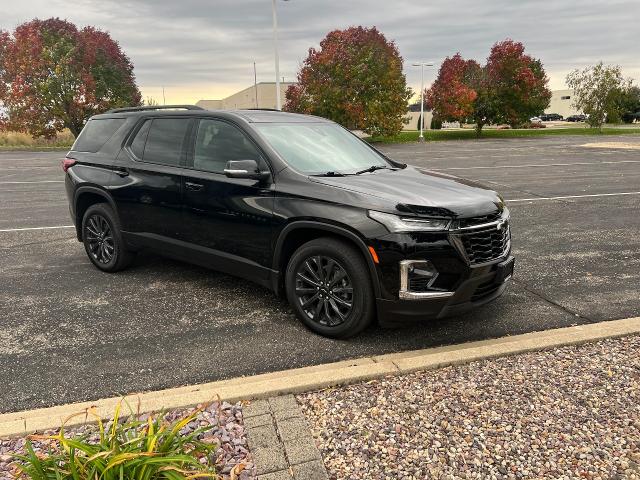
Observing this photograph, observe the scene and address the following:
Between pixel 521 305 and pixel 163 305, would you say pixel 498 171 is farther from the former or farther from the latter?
pixel 163 305

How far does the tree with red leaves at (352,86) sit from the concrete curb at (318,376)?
30584 mm

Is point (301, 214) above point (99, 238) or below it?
above

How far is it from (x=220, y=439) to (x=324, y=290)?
5.29ft

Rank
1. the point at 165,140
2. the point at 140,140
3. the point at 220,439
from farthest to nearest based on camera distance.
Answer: the point at 140,140, the point at 165,140, the point at 220,439

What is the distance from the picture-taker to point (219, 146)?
4.89 metres

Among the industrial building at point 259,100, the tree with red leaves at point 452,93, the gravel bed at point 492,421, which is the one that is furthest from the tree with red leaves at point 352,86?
the gravel bed at point 492,421

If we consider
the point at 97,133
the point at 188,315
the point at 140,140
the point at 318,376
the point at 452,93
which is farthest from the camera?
the point at 452,93

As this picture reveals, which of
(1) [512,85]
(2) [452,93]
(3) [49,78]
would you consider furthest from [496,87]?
(3) [49,78]

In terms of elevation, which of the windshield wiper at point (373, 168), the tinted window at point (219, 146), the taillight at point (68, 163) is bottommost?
the windshield wiper at point (373, 168)

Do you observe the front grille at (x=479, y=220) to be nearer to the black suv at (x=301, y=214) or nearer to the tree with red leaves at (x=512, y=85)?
the black suv at (x=301, y=214)

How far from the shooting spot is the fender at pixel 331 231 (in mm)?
3844

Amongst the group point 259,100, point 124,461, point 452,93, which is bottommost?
point 124,461

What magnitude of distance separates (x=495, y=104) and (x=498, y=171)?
2928 cm

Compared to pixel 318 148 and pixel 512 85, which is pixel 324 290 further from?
pixel 512 85
